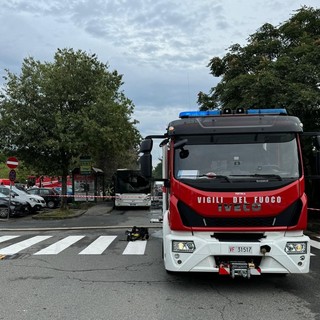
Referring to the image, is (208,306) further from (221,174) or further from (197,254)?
(221,174)

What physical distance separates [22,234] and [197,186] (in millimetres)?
10186

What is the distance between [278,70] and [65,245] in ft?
32.6

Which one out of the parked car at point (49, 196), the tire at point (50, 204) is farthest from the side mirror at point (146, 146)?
the tire at point (50, 204)

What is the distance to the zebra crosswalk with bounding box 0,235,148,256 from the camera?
34.2ft

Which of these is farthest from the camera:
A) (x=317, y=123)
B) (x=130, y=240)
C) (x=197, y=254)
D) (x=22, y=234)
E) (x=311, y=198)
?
(x=311, y=198)

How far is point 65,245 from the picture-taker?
38.2 ft

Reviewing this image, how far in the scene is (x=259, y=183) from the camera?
6.36m

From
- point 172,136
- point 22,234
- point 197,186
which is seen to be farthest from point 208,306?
point 22,234

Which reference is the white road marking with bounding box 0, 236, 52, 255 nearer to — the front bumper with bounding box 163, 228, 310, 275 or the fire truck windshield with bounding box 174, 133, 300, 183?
the front bumper with bounding box 163, 228, 310, 275

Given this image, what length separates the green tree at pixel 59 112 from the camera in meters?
21.8

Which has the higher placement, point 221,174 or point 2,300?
point 221,174

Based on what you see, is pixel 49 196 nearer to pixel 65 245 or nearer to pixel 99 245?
pixel 65 245

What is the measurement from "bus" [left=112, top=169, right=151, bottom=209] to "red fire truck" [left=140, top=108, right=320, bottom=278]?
67.9ft

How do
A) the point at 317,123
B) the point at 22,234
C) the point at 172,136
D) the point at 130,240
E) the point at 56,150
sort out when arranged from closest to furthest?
the point at 172,136
the point at 130,240
the point at 22,234
the point at 317,123
the point at 56,150
